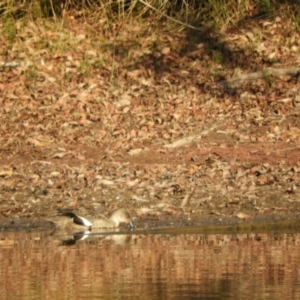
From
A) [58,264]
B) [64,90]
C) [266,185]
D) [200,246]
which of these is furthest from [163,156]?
[58,264]

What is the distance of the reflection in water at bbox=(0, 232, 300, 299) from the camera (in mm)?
7637

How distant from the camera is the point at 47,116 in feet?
51.7

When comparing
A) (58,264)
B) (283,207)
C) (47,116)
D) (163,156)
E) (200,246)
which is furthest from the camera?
(47,116)

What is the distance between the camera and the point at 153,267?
868 centimetres

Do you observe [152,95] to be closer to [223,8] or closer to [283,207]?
[223,8]

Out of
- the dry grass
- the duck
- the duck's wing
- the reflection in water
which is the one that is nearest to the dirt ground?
the dry grass

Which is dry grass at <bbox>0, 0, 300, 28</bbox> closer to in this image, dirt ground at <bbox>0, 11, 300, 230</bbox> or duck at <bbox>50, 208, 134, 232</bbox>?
dirt ground at <bbox>0, 11, 300, 230</bbox>

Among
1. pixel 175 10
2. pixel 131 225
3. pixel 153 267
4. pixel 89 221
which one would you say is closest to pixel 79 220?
pixel 89 221

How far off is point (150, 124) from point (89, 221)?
14.0ft

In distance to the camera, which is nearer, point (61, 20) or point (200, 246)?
point (200, 246)

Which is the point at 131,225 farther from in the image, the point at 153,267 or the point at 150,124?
the point at 150,124

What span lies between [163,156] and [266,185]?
6.23ft

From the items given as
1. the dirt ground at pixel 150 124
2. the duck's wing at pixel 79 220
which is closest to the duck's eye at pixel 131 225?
the dirt ground at pixel 150 124

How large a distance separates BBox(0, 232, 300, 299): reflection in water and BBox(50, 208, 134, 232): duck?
334mm
